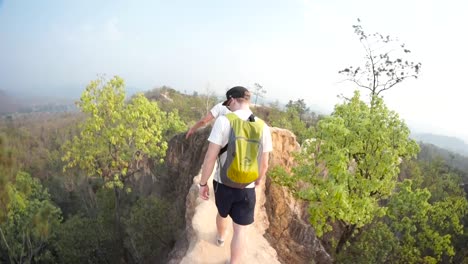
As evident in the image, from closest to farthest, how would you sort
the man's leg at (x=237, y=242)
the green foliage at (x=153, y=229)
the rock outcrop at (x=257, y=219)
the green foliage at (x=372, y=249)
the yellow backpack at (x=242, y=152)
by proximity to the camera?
1. the yellow backpack at (x=242, y=152)
2. the man's leg at (x=237, y=242)
3. the rock outcrop at (x=257, y=219)
4. the green foliage at (x=372, y=249)
5. the green foliage at (x=153, y=229)

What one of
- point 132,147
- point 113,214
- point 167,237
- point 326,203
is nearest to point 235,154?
point 326,203

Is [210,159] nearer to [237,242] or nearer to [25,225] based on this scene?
[237,242]

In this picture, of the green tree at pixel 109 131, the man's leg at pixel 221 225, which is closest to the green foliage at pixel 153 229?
the green tree at pixel 109 131

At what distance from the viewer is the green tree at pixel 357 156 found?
11.3 meters

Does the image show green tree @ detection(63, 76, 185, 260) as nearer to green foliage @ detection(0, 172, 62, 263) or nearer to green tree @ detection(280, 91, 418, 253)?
green foliage @ detection(0, 172, 62, 263)

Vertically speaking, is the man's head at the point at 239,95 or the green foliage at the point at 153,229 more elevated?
the man's head at the point at 239,95

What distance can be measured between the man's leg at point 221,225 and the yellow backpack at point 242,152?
4.90 ft

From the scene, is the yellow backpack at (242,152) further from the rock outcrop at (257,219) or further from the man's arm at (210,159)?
the rock outcrop at (257,219)

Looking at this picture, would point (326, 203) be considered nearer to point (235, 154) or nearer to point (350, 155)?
point (350, 155)

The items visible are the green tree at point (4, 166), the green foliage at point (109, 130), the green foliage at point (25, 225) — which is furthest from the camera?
the green foliage at point (25, 225)

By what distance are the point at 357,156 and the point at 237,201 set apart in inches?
361

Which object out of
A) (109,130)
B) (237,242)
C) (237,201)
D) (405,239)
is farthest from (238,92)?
(405,239)

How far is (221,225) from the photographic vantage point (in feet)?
21.8

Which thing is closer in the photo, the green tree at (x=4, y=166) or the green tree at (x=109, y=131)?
the green tree at (x=4, y=166)
